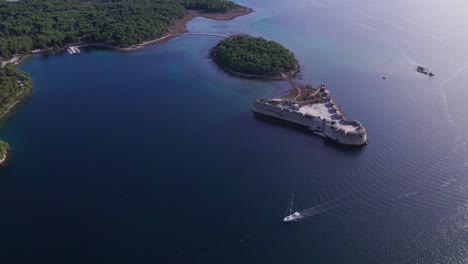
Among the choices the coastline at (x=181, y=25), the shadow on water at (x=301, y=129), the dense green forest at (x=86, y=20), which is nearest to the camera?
the shadow on water at (x=301, y=129)

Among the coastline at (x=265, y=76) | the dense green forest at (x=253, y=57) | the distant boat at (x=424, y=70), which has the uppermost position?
the dense green forest at (x=253, y=57)

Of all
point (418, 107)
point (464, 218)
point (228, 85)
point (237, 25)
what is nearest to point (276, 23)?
point (237, 25)

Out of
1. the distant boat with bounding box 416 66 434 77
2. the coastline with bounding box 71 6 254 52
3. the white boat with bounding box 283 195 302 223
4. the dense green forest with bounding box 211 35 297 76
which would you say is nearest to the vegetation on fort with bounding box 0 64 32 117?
the coastline with bounding box 71 6 254 52

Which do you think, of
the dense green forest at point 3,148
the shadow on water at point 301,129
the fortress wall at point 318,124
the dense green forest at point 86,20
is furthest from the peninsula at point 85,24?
the fortress wall at point 318,124

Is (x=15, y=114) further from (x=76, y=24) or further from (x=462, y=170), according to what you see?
(x=462, y=170)

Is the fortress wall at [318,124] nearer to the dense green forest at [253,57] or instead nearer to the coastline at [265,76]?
the coastline at [265,76]

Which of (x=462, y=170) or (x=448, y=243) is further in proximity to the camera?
(x=462, y=170)

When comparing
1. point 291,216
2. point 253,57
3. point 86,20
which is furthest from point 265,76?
point 86,20
